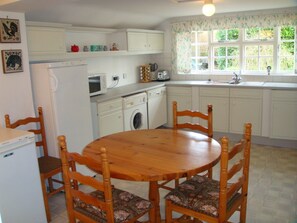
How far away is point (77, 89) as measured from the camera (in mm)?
3309

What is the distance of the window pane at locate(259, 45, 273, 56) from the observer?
4984mm

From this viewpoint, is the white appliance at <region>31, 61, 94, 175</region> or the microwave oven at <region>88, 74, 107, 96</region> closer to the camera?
the white appliance at <region>31, 61, 94, 175</region>

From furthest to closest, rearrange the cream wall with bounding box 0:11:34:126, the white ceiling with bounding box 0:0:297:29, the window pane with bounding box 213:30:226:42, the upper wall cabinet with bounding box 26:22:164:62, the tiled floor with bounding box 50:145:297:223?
the window pane with bounding box 213:30:226:42 → the white ceiling with bounding box 0:0:297:29 → the upper wall cabinet with bounding box 26:22:164:62 → the cream wall with bounding box 0:11:34:126 → the tiled floor with bounding box 50:145:297:223

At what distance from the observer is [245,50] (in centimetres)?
518

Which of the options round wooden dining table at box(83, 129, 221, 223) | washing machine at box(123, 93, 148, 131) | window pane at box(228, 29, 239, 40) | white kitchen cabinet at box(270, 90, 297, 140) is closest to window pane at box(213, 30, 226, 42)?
window pane at box(228, 29, 239, 40)

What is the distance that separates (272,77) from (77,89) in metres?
3.25

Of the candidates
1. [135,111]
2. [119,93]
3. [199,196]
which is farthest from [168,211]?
[135,111]

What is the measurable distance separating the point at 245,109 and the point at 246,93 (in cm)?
25

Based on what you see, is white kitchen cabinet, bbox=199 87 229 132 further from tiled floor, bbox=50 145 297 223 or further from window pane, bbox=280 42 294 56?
window pane, bbox=280 42 294 56

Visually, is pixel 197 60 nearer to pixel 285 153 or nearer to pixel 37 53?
pixel 285 153

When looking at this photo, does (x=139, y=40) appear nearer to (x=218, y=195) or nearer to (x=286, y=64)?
(x=286, y=64)

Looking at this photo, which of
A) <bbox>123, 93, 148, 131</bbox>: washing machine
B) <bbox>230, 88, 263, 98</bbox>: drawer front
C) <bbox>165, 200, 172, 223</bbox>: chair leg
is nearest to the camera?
<bbox>165, 200, 172, 223</bbox>: chair leg

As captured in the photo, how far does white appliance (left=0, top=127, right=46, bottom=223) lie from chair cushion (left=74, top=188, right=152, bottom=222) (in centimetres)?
63

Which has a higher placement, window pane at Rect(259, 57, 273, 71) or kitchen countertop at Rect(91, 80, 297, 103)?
window pane at Rect(259, 57, 273, 71)
